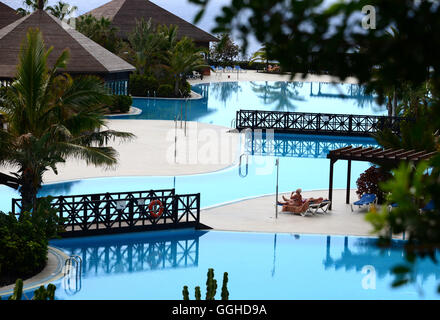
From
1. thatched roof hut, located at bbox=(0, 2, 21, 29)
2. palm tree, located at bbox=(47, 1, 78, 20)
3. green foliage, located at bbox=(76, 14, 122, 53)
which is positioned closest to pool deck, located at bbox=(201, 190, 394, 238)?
green foliage, located at bbox=(76, 14, 122, 53)

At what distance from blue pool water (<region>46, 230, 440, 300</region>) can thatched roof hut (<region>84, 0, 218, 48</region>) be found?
162ft

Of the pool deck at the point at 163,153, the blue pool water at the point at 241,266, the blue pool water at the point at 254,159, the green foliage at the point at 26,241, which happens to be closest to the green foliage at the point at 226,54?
the blue pool water at the point at 254,159

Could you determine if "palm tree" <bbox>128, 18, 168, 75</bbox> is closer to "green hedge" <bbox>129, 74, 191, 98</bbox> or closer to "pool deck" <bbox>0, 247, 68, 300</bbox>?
"green hedge" <bbox>129, 74, 191, 98</bbox>

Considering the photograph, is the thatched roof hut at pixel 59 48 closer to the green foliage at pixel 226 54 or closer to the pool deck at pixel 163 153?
the pool deck at pixel 163 153

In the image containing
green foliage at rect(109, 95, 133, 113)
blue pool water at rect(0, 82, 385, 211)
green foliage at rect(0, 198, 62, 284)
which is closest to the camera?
green foliage at rect(0, 198, 62, 284)

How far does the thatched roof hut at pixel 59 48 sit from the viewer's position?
37219 mm

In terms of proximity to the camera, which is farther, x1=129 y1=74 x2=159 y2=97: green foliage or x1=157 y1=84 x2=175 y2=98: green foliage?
x1=129 y1=74 x2=159 y2=97: green foliage

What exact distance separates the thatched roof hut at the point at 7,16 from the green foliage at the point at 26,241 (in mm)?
43662

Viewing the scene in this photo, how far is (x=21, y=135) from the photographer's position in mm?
14602

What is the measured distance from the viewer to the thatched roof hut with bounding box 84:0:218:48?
213ft

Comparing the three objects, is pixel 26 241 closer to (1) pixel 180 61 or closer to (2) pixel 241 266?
(2) pixel 241 266

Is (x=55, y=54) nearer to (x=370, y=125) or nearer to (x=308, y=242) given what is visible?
(x=370, y=125)

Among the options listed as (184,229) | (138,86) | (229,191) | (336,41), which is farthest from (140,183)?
(138,86)

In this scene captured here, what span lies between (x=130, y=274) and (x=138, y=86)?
35.1 m
